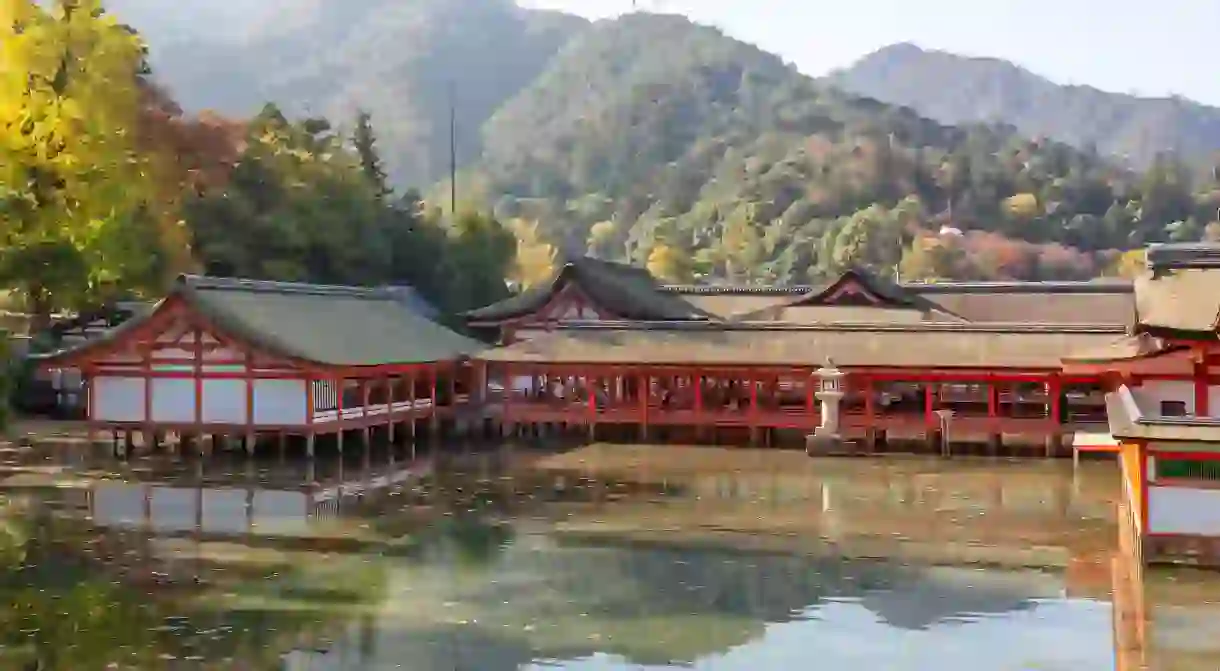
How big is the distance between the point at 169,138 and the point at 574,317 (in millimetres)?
16874

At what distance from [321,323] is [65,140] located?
8.72 meters

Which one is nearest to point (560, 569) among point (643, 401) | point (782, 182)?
point (643, 401)

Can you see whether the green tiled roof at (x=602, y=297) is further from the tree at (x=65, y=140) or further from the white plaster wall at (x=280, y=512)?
the white plaster wall at (x=280, y=512)

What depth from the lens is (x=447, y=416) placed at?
112 feet

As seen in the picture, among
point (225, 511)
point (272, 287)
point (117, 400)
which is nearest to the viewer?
point (225, 511)

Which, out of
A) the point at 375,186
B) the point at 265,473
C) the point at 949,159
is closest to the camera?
the point at 265,473

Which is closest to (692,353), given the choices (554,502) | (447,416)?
(447,416)

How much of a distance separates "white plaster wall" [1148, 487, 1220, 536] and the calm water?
729 mm

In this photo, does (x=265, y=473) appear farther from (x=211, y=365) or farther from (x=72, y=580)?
(x=72, y=580)

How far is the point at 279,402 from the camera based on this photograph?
28.4m

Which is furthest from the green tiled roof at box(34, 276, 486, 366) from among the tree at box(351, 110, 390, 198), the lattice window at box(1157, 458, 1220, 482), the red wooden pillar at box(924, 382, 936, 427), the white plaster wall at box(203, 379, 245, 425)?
the tree at box(351, 110, 390, 198)

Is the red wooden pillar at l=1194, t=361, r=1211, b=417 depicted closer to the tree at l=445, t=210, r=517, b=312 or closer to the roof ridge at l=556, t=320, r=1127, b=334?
the roof ridge at l=556, t=320, r=1127, b=334

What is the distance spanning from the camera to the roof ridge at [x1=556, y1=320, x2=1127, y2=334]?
98.9 ft

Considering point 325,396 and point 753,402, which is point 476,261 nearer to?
point 325,396
